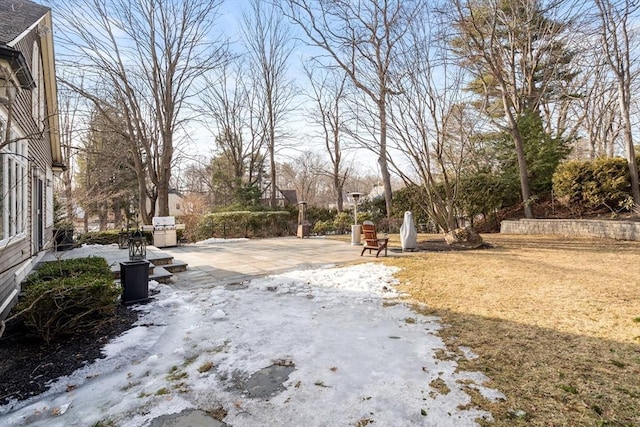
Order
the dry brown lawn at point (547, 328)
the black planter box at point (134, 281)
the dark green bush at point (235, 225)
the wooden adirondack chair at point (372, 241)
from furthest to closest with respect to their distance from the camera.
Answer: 1. the dark green bush at point (235, 225)
2. the wooden adirondack chair at point (372, 241)
3. the black planter box at point (134, 281)
4. the dry brown lawn at point (547, 328)

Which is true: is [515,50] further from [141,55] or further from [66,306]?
[66,306]

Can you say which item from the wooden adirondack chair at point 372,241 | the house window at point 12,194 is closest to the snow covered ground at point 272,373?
the house window at point 12,194

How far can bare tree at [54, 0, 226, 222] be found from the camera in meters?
12.6

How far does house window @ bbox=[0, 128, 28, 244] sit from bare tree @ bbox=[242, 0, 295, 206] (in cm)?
1336

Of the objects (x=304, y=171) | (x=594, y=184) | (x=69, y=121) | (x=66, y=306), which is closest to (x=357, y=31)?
(x=594, y=184)

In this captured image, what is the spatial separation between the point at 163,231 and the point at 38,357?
319 inches

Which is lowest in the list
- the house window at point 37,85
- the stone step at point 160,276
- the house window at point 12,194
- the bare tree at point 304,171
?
the stone step at point 160,276

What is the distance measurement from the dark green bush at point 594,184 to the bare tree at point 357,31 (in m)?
6.45

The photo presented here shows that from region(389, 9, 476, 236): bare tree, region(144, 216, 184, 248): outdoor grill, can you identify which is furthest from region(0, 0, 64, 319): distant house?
region(389, 9, 476, 236): bare tree

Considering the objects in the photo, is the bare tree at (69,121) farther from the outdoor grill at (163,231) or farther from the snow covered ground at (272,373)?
the snow covered ground at (272,373)

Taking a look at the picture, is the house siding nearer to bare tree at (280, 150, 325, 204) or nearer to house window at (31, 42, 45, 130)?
house window at (31, 42, 45, 130)

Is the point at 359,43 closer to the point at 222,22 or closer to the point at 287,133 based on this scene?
the point at 222,22

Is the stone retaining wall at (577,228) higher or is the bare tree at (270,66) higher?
the bare tree at (270,66)

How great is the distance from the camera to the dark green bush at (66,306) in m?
3.08
